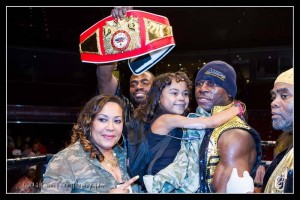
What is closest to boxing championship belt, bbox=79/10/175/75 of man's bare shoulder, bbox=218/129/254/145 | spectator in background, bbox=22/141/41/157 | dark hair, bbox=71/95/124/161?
dark hair, bbox=71/95/124/161

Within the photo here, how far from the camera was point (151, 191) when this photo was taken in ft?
4.77

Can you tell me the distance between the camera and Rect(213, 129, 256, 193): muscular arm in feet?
4.63

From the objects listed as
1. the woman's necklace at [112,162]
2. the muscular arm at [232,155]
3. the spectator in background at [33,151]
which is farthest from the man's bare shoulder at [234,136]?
the spectator in background at [33,151]

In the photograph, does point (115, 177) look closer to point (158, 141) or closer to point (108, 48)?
point (158, 141)

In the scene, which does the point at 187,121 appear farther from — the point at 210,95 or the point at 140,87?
the point at 140,87

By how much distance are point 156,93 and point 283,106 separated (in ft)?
1.68

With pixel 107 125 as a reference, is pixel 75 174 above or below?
below

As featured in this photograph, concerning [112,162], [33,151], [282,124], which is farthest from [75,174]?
[33,151]

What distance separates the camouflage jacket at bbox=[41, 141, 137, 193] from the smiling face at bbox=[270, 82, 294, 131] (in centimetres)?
66

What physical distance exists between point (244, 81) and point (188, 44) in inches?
14.4

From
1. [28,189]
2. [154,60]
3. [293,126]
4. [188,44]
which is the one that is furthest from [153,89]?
[28,189]

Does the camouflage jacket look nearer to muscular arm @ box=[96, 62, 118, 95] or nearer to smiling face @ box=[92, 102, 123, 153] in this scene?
smiling face @ box=[92, 102, 123, 153]

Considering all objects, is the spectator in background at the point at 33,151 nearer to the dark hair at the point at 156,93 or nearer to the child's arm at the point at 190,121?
the dark hair at the point at 156,93

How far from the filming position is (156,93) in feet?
5.12
